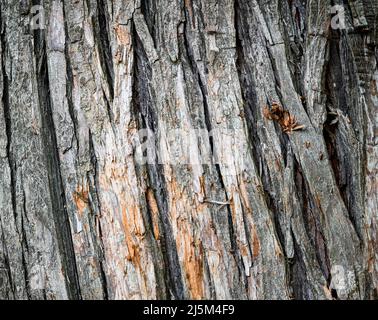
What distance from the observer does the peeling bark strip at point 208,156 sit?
5.16ft

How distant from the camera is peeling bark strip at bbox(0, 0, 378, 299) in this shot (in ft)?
5.16

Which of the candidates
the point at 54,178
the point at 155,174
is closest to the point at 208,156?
the point at 155,174

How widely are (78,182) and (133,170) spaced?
0.67 ft

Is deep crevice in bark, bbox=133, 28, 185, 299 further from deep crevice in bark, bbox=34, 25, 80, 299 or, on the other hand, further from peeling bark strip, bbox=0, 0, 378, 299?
deep crevice in bark, bbox=34, 25, 80, 299

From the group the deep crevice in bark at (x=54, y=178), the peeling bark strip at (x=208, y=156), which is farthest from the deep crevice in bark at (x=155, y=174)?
the deep crevice in bark at (x=54, y=178)

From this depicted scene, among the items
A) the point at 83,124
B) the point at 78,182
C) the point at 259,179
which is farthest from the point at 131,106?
the point at 259,179

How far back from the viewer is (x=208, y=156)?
160 cm

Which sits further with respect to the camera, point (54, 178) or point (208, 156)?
point (54, 178)

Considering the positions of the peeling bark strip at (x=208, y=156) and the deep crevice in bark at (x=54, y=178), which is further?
the deep crevice in bark at (x=54, y=178)

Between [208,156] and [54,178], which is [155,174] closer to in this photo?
[208,156]

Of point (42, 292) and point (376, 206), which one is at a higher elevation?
point (376, 206)

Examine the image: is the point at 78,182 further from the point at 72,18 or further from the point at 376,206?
the point at 376,206

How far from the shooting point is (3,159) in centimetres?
172

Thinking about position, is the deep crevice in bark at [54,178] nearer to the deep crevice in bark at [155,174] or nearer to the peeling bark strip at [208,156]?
the peeling bark strip at [208,156]
